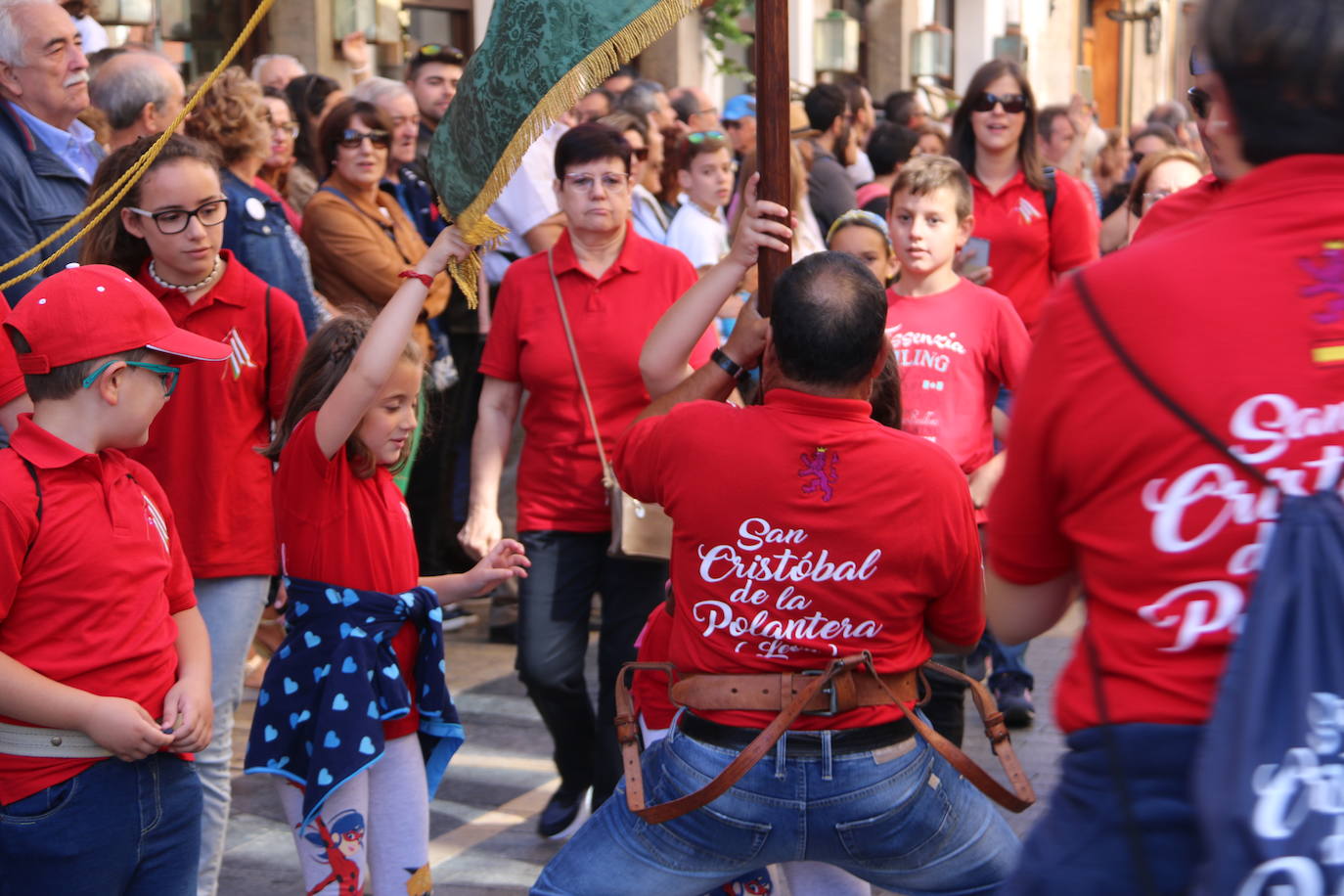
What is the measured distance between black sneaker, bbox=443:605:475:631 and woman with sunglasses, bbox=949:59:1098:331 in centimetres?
271

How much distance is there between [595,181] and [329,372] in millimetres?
1233

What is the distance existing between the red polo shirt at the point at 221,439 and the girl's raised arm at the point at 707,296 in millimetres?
939

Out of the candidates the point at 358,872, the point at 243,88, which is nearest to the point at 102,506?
the point at 358,872

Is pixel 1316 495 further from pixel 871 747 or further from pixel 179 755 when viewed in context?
pixel 179 755

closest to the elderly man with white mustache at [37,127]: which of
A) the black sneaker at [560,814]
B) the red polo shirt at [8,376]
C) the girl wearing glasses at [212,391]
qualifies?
the girl wearing glasses at [212,391]

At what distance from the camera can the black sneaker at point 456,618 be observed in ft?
23.5

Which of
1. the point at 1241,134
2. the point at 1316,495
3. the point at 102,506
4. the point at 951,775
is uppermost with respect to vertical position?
the point at 1241,134

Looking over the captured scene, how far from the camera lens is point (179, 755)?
10.3 ft

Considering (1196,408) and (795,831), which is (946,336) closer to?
(795,831)

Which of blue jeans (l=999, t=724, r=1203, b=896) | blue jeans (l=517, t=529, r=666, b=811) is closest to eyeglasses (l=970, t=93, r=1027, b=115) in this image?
blue jeans (l=517, t=529, r=666, b=811)

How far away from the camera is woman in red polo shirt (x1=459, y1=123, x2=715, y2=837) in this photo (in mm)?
4617

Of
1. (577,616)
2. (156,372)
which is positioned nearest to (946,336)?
(577,616)

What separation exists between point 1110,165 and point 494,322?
9.48 metres

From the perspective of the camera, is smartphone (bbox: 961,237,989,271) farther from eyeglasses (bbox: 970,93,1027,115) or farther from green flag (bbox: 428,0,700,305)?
green flag (bbox: 428,0,700,305)
